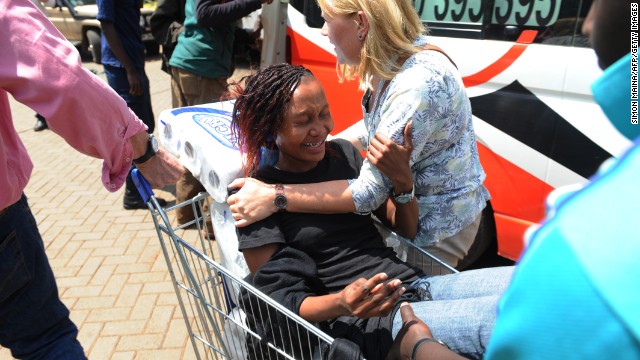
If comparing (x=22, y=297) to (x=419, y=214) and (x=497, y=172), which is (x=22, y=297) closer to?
(x=419, y=214)

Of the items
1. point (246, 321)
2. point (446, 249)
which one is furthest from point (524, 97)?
point (246, 321)

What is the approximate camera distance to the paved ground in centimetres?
307

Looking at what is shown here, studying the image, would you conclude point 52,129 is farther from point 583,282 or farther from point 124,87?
point 124,87

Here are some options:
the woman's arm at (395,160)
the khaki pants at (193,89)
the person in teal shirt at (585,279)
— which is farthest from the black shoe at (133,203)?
the person in teal shirt at (585,279)

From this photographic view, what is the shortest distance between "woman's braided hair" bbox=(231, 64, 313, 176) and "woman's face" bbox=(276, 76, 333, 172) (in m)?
0.03

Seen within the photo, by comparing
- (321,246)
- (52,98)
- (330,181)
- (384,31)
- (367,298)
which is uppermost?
(384,31)

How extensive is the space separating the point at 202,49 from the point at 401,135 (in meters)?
2.70

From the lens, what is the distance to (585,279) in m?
0.62

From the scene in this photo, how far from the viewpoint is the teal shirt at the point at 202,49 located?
158 inches

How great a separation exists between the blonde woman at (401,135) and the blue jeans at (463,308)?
0.25m

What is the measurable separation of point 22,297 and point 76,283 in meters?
1.85

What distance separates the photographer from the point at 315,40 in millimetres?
3518

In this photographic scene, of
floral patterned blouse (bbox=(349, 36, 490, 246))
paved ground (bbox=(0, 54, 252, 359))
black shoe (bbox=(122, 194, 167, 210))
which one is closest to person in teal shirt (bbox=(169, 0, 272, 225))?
paved ground (bbox=(0, 54, 252, 359))

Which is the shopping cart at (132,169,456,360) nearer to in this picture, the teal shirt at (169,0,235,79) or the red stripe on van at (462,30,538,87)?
the red stripe on van at (462,30,538,87)
